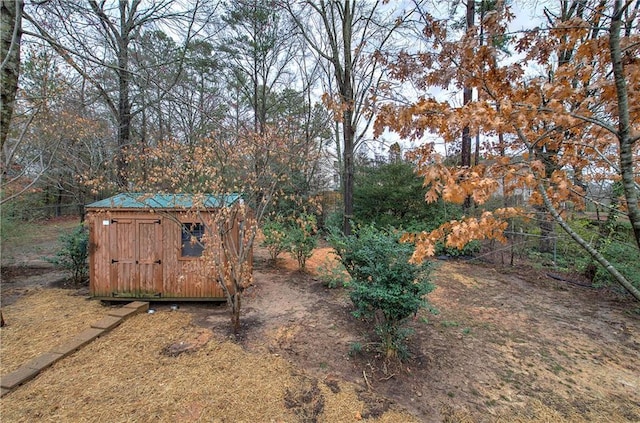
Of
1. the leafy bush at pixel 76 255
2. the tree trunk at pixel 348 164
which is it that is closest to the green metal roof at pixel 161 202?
the leafy bush at pixel 76 255

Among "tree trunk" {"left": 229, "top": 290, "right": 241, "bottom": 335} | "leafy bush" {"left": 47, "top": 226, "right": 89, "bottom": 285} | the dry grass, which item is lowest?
the dry grass

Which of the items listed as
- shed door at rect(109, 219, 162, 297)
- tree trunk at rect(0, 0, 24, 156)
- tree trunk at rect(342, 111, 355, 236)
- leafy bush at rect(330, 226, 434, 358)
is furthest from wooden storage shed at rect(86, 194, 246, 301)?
tree trunk at rect(342, 111, 355, 236)

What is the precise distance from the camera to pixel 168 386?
2641mm

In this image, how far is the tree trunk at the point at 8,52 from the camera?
199 cm

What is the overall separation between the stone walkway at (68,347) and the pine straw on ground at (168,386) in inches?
2.6

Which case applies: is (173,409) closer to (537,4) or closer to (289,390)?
(289,390)

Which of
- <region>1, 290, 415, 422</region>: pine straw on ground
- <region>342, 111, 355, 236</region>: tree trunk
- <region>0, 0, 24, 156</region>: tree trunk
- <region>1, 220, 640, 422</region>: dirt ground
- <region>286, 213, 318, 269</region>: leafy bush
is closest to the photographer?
<region>0, 0, 24, 156</region>: tree trunk

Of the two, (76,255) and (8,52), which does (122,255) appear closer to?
(76,255)

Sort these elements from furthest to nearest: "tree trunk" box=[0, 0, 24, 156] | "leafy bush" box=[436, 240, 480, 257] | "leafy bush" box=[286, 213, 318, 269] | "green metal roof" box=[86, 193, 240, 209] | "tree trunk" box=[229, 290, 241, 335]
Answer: "leafy bush" box=[436, 240, 480, 257] < "leafy bush" box=[286, 213, 318, 269] < "green metal roof" box=[86, 193, 240, 209] < "tree trunk" box=[229, 290, 241, 335] < "tree trunk" box=[0, 0, 24, 156]

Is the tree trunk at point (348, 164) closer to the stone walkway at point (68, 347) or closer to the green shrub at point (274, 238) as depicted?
the green shrub at point (274, 238)

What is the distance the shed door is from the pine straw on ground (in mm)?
952

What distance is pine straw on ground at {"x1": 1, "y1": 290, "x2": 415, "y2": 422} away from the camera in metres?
2.32

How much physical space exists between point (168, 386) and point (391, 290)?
7.88ft

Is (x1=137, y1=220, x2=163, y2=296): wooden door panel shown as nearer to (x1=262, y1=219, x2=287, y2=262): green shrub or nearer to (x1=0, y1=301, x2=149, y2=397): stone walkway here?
(x1=0, y1=301, x2=149, y2=397): stone walkway
